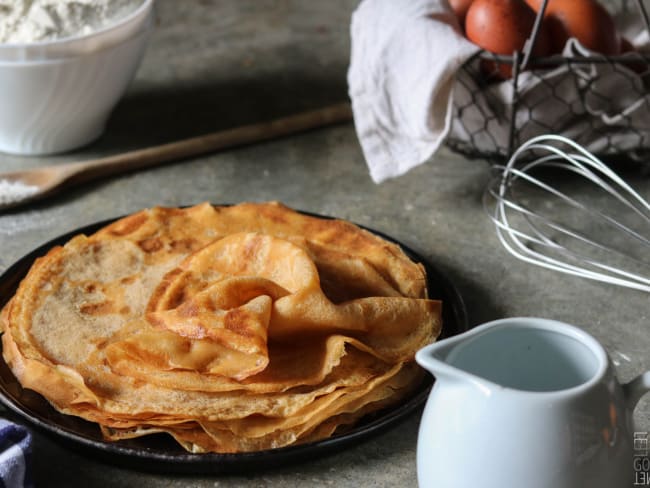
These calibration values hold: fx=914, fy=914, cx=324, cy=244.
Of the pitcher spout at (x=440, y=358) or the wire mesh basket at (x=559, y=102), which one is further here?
the wire mesh basket at (x=559, y=102)

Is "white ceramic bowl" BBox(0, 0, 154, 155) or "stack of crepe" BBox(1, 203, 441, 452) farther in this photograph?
"white ceramic bowl" BBox(0, 0, 154, 155)

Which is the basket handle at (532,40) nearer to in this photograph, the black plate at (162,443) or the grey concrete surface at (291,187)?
the grey concrete surface at (291,187)

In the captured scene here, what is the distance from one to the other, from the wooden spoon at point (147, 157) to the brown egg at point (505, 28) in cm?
31

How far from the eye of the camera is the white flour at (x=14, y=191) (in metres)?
1.09

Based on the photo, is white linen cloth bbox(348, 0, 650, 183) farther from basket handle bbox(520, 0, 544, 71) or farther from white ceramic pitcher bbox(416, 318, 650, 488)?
white ceramic pitcher bbox(416, 318, 650, 488)

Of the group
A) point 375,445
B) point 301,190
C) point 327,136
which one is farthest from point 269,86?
point 375,445

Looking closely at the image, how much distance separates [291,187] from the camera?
117cm

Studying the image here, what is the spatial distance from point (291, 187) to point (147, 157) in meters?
0.20

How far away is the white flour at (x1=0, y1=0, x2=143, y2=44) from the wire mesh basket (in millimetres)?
457

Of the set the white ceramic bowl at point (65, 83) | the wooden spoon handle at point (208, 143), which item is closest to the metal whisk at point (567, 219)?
the wooden spoon handle at point (208, 143)

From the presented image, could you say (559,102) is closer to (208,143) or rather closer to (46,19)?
(208,143)

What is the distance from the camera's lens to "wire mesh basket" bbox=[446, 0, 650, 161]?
1.02 m

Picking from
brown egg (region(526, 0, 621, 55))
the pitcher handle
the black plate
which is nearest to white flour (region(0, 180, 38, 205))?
the black plate

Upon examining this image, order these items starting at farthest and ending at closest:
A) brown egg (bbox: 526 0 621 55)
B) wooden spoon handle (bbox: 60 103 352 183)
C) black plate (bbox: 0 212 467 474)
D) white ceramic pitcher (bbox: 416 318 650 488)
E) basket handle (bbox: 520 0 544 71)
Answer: wooden spoon handle (bbox: 60 103 352 183), brown egg (bbox: 526 0 621 55), basket handle (bbox: 520 0 544 71), black plate (bbox: 0 212 467 474), white ceramic pitcher (bbox: 416 318 650 488)
